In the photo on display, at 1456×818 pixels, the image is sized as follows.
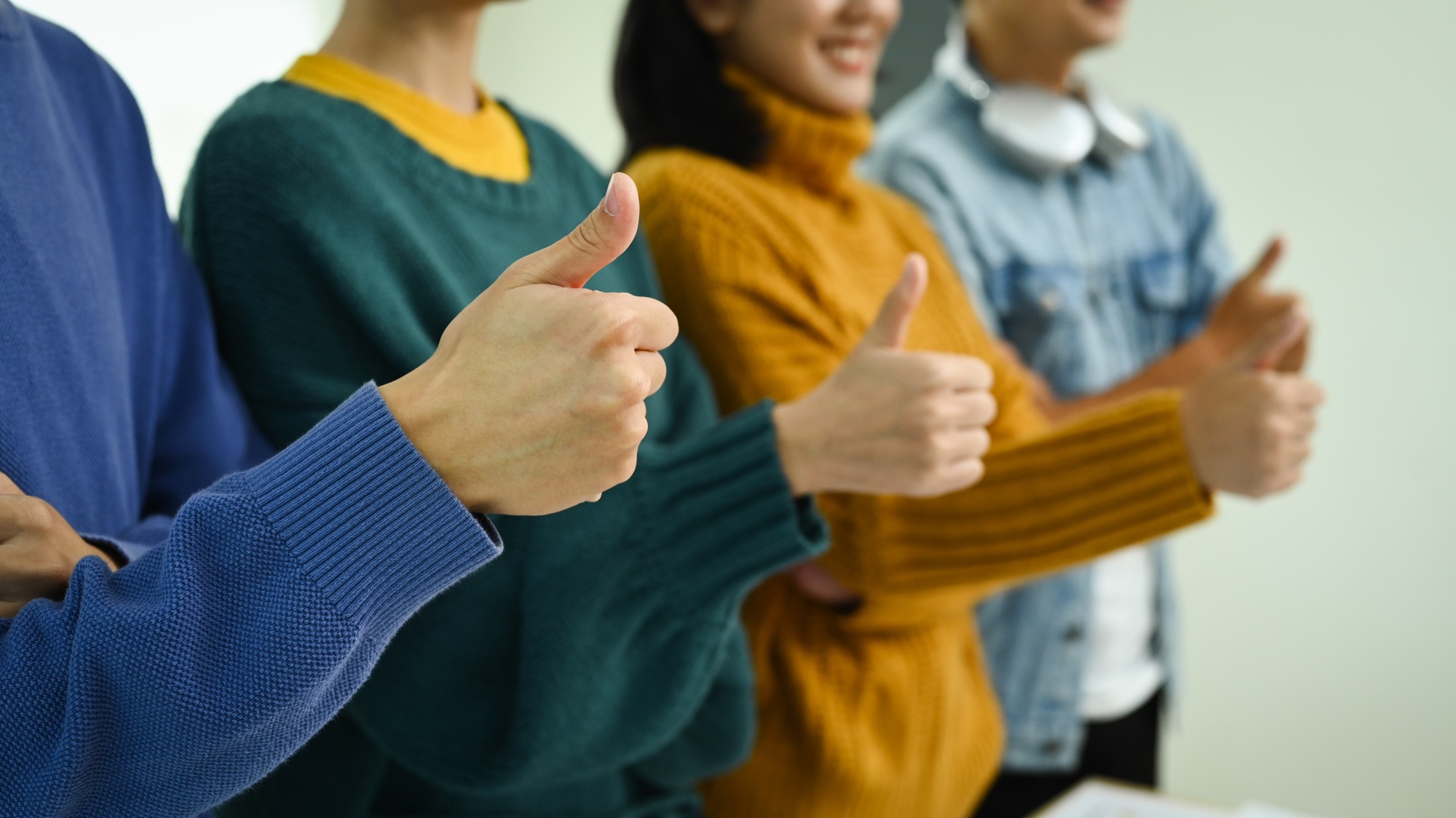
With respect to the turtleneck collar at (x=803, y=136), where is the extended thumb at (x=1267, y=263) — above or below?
below

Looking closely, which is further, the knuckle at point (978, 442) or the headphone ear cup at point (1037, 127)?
the headphone ear cup at point (1037, 127)

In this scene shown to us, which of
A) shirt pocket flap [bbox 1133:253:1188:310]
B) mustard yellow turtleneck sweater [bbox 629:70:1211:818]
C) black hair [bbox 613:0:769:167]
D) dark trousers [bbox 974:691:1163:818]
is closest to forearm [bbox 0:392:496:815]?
mustard yellow turtleneck sweater [bbox 629:70:1211:818]

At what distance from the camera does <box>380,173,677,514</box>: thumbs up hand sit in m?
0.42

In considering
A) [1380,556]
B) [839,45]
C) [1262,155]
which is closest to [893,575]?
[839,45]

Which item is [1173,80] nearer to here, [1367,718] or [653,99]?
[1367,718]

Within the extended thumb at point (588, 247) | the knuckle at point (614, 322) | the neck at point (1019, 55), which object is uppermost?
the extended thumb at point (588, 247)

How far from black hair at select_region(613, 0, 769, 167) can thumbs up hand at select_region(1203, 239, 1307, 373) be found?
54 cm

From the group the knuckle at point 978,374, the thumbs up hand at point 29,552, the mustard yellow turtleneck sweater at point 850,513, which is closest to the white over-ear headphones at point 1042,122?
the mustard yellow turtleneck sweater at point 850,513

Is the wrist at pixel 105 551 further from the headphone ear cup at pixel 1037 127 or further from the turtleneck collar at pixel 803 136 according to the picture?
the headphone ear cup at pixel 1037 127

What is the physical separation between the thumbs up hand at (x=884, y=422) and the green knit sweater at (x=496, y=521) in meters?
0.02

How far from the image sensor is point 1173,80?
2084mm

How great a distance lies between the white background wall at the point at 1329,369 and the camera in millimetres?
1731

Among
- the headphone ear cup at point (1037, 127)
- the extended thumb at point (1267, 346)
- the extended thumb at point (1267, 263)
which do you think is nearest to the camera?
the extended thumb at point (1267, 346)

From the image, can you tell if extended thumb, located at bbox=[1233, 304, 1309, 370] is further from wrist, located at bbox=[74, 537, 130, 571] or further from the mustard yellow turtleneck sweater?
wrist, located at bbox=[74, 537, 130, 571]
